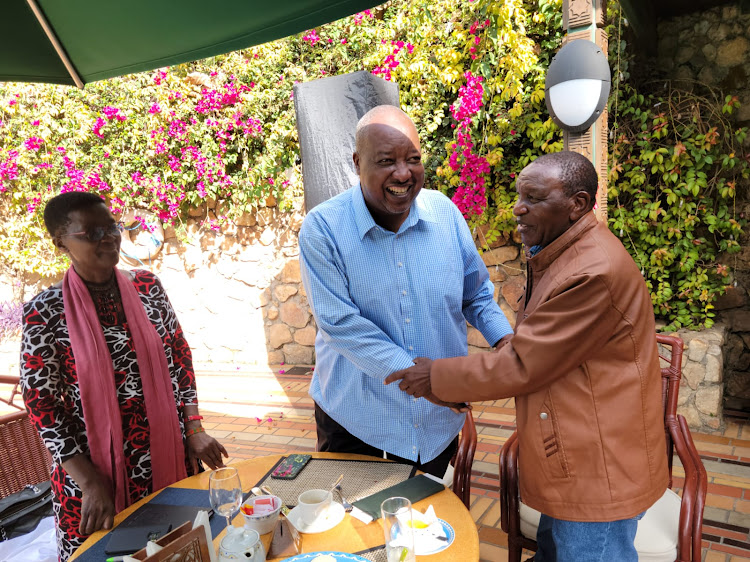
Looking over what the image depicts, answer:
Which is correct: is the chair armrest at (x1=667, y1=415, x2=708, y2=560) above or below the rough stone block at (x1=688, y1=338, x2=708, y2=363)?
above

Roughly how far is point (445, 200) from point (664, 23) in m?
3.47

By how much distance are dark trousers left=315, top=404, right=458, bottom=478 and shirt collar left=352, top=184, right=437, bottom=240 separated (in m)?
0.78

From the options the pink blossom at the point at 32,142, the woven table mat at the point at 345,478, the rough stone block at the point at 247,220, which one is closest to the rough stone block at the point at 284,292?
the rough stone block at the point at 247,220

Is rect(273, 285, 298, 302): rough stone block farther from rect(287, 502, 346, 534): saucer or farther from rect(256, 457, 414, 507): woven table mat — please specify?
rect(287, 502, 346, 534): saucer

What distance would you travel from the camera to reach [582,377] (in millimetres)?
1503

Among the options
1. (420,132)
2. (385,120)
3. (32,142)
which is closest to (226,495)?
(385,120)

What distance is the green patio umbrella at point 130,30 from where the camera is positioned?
5.88ft

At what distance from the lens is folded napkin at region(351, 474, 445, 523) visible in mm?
1532

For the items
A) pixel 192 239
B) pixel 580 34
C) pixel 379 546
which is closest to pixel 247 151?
pixel 192 239

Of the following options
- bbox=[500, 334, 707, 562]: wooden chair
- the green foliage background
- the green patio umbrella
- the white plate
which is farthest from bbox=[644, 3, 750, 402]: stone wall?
the white plate

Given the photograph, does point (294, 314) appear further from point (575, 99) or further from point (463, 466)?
point (463, 466)

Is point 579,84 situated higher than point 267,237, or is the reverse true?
point 579,84

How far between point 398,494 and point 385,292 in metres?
0.68

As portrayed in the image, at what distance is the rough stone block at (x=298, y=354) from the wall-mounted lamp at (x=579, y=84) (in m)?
3.96
